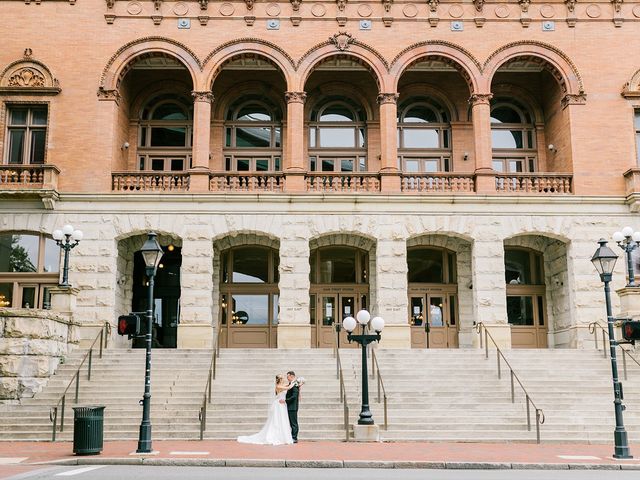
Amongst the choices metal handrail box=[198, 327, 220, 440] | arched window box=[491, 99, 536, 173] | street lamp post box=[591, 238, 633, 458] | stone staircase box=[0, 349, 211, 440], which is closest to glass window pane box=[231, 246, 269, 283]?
stone staircase box=[0, 349, 211, 440]

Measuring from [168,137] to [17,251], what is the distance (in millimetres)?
7498

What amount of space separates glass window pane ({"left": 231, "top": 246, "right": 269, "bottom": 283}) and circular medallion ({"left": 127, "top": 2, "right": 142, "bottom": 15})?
32.4ft

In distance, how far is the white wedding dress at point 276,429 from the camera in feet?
55.5

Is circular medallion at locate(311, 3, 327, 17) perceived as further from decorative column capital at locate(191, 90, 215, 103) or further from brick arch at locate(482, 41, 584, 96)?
brick arch at locate(482, 41, 584, 96)

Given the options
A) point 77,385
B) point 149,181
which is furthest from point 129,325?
point 149,181

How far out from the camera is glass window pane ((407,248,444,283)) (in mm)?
30016

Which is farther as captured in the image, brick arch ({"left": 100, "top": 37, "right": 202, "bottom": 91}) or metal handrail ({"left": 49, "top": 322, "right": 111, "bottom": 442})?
brick arch ({"left": 100, "top": 37, "right": 202, "bottom": 91})

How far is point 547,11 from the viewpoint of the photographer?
28641 mm

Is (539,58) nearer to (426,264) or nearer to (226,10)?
(426,264)

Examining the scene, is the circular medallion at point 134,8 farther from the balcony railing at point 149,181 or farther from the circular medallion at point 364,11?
the circular medallion at point 364,11

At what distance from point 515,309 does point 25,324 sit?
18.4 m

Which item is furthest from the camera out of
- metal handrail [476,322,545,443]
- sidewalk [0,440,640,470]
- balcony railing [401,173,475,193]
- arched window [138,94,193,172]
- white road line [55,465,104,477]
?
arched window [138,94,193,172]

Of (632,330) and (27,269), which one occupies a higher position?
(27,269)

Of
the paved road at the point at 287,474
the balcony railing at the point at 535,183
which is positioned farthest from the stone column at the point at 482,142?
the paved road at the point at 287,474
